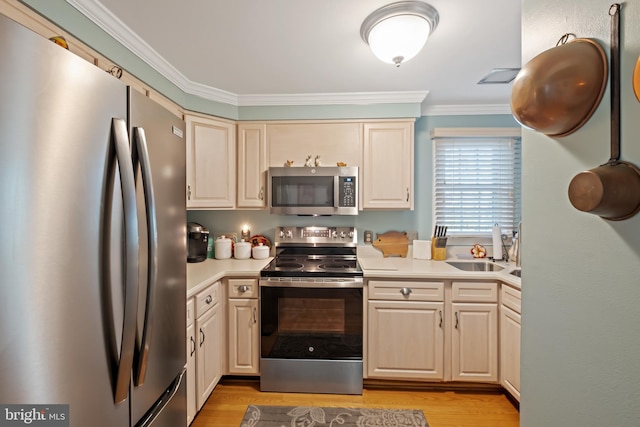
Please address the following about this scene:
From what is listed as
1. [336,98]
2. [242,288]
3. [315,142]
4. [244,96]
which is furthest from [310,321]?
[244,96]

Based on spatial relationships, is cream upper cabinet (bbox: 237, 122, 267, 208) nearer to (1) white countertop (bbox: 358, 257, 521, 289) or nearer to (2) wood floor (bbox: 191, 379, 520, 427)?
(1) white countertop (bbox: 358, 257, 521, 289)

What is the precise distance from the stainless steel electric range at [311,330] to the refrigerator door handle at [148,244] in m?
1.25

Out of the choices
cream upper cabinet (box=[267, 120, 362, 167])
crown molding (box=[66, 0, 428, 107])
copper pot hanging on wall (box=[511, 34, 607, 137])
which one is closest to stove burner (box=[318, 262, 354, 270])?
cream upper cabinet (box=[267, 120, 362, 167])

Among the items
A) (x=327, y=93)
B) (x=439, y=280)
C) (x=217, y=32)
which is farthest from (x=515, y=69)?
(x=217, y=32)

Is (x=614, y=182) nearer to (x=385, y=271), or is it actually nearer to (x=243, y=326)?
(x=385, y=271)

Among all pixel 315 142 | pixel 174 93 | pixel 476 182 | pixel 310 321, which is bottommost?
pixel 310 321

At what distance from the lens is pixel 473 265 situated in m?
2.57

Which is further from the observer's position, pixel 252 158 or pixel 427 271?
pixel 252 158

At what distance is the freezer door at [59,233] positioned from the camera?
560 millimetres

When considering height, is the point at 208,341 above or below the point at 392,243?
below

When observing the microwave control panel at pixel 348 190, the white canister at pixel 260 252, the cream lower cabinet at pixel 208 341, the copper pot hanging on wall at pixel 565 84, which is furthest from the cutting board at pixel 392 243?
the copper pot hanging on wall at pixel 565 84

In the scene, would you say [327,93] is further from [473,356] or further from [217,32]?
[473,356]

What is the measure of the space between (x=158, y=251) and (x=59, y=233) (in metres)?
0.39

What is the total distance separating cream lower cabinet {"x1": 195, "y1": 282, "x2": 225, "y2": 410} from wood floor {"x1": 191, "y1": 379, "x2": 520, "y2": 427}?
0.49 feet
